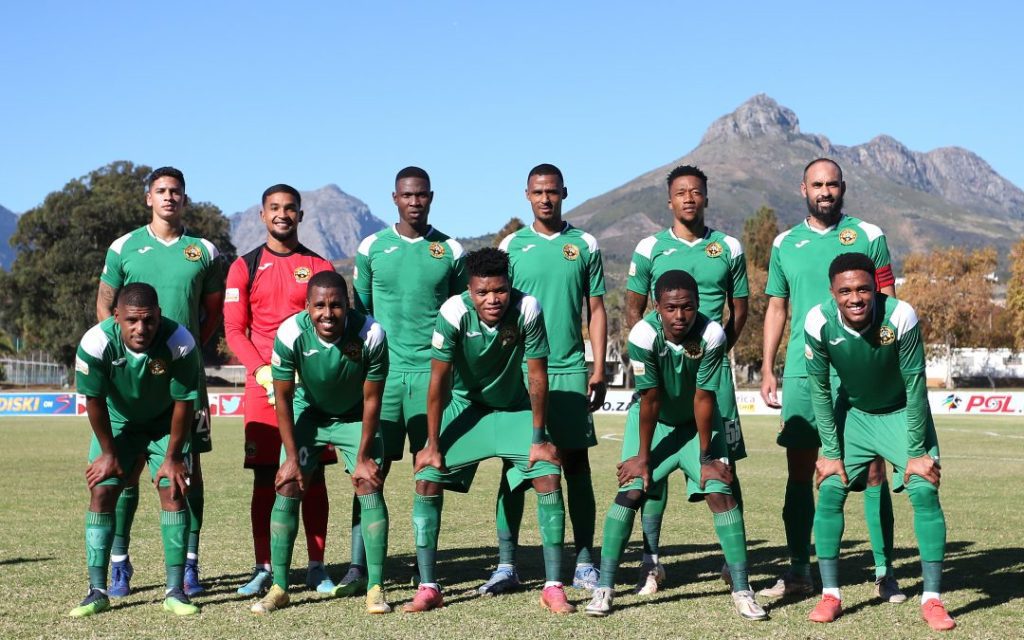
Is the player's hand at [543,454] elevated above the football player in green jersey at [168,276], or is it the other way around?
the football player in green jersey at [168,276]

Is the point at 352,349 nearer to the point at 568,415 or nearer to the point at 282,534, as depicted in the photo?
the point at 282,534

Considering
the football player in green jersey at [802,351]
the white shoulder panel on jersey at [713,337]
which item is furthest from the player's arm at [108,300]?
the football player in green jersey at [802,351]

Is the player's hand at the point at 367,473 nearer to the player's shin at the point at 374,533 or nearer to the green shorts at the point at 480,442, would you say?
the player's shin at the point at 374,533

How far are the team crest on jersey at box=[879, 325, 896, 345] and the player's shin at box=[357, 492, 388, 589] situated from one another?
3291 millimetres

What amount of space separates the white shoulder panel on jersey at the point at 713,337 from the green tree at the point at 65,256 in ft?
196

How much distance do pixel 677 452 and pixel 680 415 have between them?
247 millimetres

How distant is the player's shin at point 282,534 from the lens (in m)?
7.07

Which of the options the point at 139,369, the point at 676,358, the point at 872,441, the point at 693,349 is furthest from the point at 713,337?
the point at 139,369

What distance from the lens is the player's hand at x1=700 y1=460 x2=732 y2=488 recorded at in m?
7.00

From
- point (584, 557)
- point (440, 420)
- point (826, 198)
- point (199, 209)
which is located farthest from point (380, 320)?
point (199, 209)

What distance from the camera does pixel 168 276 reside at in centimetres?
780

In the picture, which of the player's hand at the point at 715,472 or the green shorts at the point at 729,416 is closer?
the player's hand at the point at 715,472

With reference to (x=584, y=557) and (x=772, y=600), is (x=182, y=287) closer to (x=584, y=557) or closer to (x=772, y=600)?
(x=584, y=557)

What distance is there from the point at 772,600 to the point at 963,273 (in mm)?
85021
